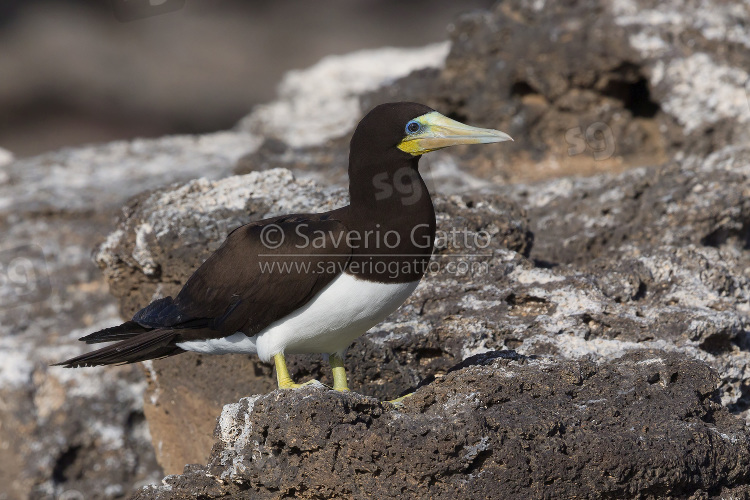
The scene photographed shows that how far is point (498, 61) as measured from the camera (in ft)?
33.1

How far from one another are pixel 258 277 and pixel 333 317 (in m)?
0.45

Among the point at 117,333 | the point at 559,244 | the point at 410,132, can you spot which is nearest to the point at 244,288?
the point at 117,333

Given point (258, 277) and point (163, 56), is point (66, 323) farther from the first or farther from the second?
point (163, 56)

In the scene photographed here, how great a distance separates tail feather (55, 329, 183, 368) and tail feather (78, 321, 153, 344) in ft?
0.29

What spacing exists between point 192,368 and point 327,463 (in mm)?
2371

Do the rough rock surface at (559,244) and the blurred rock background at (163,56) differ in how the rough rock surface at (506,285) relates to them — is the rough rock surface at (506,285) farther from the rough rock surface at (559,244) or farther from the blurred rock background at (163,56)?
the blurred rock background at (163,56)

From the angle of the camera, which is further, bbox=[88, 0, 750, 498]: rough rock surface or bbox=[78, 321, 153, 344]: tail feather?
bbox=[78, 321, 153, 344]: tail feather

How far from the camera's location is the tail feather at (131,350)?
522cm

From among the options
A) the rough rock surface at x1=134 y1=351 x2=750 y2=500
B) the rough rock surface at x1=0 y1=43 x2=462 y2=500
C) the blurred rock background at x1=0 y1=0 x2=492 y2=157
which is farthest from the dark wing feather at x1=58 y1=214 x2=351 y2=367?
the blurred rock background at x1=0 y1=0 x2=492 y2=157

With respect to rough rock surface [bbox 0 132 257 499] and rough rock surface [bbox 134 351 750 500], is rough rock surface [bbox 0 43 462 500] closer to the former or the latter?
rough rock surface [bbox 0 132 257 499]

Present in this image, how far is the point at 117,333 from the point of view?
17.7 feet

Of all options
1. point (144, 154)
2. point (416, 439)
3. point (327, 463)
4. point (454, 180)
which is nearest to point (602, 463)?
point (416, 439)

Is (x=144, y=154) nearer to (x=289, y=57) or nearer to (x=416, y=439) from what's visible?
(x=416, y=439)

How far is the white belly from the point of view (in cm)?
481
